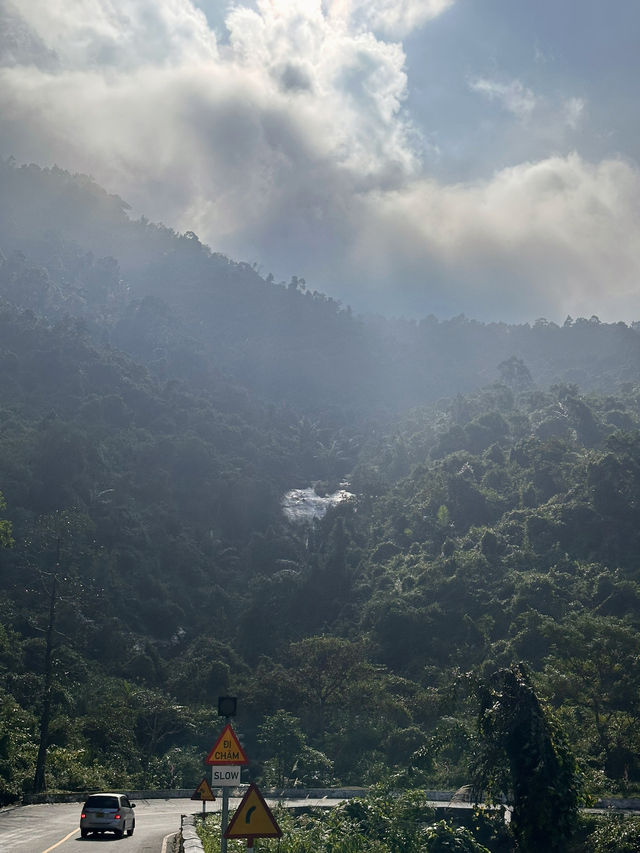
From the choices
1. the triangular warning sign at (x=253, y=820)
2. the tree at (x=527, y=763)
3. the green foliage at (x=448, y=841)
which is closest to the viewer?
the triangular warning sign at (x=253, y=820)

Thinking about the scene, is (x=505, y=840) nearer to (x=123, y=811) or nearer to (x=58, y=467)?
(x=123, y=811)

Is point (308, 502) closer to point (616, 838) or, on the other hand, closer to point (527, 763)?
point (616, 838)

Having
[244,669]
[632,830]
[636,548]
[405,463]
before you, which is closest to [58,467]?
[244,669]

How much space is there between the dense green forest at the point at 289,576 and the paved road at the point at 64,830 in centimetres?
407

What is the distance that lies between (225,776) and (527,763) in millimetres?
9528

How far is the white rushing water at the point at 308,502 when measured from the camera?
139625 millimetres

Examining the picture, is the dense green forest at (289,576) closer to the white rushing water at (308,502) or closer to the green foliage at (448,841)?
the white rushing water at (308,502)

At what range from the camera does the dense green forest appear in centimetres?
4659

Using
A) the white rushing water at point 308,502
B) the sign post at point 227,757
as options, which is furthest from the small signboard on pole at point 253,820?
the white rushing water at point 308,502

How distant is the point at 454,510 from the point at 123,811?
91.3 metres

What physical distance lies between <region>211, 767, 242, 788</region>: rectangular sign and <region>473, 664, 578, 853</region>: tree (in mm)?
9173

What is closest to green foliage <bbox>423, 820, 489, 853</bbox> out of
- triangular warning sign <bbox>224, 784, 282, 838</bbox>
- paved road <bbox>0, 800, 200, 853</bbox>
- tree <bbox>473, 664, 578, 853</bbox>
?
tree <bbox>473, 664, 578, 853</bbox>

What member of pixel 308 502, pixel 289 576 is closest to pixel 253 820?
pixel 289 576

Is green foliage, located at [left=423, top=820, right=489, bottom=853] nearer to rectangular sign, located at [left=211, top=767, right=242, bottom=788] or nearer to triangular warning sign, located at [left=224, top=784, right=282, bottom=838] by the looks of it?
rectangular sign, located at [left=211, top=767, right=242, bottom=788]
